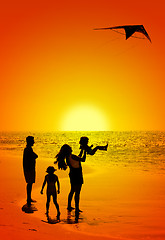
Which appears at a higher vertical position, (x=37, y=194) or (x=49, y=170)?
(x=49, y=170)

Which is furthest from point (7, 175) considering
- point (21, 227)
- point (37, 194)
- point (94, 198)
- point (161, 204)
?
point (21, 227)

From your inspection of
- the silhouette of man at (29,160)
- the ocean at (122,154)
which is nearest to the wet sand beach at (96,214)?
the silhouette of man at (29,160)

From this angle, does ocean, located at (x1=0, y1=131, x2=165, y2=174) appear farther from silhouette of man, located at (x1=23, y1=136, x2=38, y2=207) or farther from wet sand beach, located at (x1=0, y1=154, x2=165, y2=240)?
silhouette of man, located at (x1=23, y1=136, x2=38, y2=207)

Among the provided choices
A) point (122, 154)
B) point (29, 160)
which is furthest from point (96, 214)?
point (122, 154)

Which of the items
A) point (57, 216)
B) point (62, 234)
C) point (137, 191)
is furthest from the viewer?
point (137, 191)

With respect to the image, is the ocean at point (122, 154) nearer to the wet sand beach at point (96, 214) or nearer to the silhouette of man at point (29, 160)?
the wet sand beach at point (96, 214)

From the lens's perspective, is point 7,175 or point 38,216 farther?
point 7,175

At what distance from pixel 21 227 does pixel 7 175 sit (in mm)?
8183

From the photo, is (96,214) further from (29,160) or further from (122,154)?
(122,154)

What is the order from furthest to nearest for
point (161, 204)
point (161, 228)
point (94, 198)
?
point (94, 198) → point (161, 204) → point (161, 228)

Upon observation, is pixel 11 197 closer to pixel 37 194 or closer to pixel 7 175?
pixel 37 194

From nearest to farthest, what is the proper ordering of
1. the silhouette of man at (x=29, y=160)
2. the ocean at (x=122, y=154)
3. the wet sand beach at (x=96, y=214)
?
1. the wet sand beach at (x=96, y=214)
2. the silhouette of man at (x=29, y=160)
3. the ocean at (x=122, y=154)

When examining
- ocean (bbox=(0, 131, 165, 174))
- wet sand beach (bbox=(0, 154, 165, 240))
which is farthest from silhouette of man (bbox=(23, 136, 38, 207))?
ocean (bbox=(0, 131, 165, 174))

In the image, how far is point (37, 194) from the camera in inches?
392
